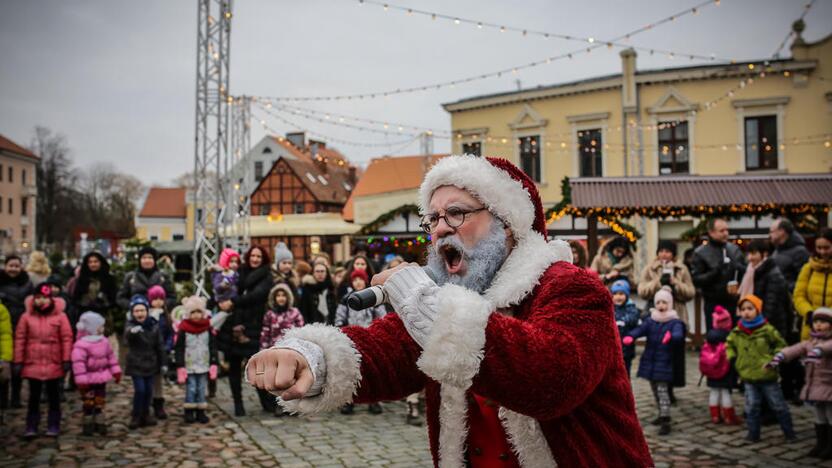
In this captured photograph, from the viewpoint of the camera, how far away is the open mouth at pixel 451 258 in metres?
1.96

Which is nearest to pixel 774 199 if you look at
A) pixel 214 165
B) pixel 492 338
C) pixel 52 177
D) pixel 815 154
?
pixel 815 154

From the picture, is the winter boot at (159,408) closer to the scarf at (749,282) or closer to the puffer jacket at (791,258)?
the scarf at (749,282)

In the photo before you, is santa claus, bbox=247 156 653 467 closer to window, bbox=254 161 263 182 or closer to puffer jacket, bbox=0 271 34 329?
puffer jacket, bbox=0 271 34 329

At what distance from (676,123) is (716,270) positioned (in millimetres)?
15491

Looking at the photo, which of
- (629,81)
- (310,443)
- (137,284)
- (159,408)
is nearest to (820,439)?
(310,443)

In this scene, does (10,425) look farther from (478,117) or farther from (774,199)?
(478,117)

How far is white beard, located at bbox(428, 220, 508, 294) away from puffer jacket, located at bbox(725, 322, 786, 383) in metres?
5.35

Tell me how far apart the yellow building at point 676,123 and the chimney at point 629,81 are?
0.12ft

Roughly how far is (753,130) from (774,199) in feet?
35.8

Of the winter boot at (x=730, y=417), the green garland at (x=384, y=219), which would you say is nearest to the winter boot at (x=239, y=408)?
the winter boot at (x=730, y=417)

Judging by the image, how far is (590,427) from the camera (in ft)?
5.97

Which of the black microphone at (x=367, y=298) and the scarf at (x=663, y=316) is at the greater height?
the black microphone at (x=367, y=298)

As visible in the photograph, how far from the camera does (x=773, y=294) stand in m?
7.27

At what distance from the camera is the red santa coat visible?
142cm
